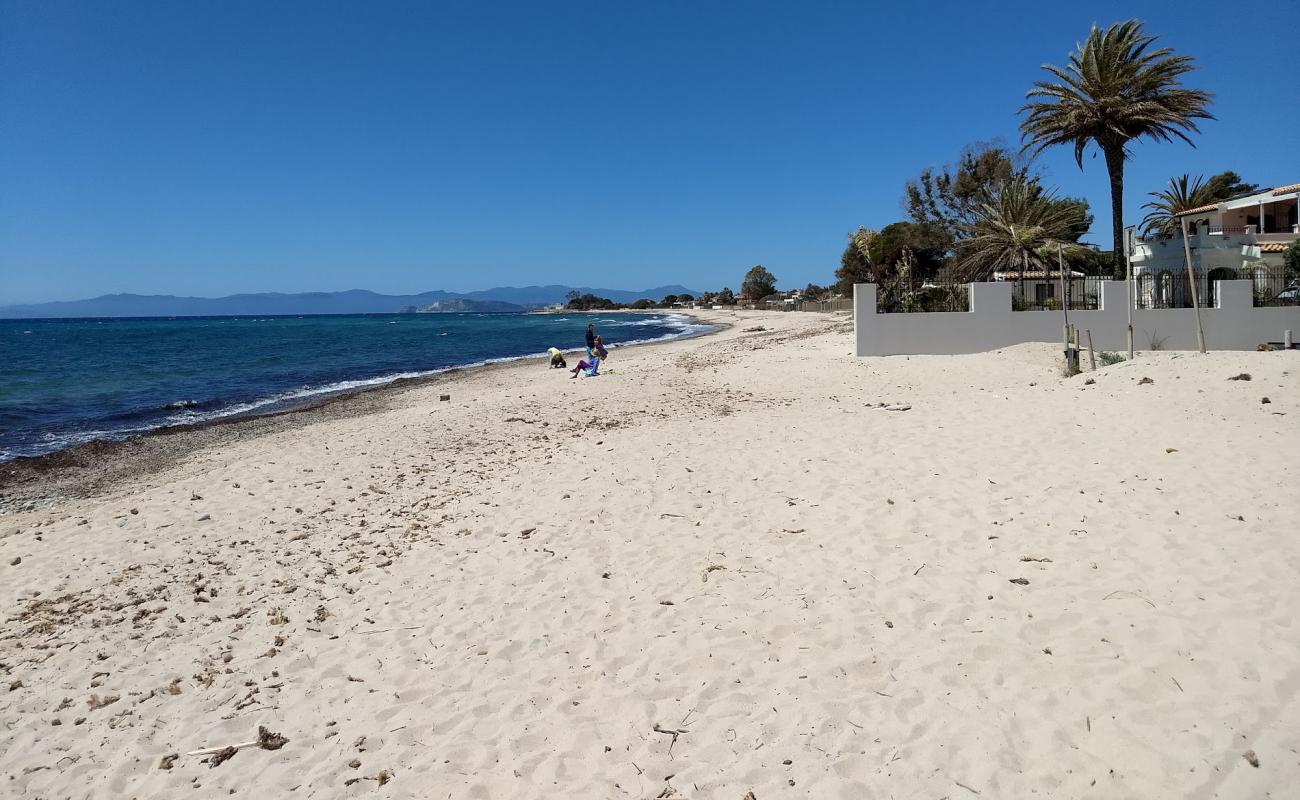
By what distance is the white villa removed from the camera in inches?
1128

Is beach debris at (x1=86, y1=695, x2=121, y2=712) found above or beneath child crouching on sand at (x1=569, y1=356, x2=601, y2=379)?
beneath

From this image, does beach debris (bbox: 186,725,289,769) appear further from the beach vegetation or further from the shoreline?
the beach vegetation

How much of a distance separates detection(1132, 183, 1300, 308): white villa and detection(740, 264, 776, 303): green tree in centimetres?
7639

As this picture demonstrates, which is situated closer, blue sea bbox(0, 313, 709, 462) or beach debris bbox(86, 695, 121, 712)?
beach debris bbox(86, 695, 121, 712)

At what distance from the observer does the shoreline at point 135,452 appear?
37.2 feet

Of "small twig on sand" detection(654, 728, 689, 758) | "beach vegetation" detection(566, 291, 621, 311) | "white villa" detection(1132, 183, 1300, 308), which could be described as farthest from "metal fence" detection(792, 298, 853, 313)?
"beach vegetation" detection(566, 291, 621, 311)

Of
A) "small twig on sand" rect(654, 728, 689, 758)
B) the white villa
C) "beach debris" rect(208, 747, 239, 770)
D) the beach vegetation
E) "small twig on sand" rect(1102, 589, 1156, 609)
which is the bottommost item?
"beach debris" rect(208, 747, 239, 770)

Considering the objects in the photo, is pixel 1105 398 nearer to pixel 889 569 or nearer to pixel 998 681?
pixel 889 569

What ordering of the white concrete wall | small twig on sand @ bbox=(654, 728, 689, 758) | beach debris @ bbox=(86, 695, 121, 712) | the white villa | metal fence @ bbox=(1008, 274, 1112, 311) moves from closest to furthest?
small twig on sand @ bbox=(654, 728, 689, 758) < beach debris @ bbox=(86, 695, 121, 712) < the white concrete wall < metal fence @ bbox=(1008, 274, 1112, 311) < the white villa

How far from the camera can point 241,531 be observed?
307 inches

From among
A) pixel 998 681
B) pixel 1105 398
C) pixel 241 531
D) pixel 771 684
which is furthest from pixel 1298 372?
pixel 241 531

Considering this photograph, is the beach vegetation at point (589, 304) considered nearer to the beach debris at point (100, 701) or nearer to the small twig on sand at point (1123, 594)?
the beach debris at point (100, 701)

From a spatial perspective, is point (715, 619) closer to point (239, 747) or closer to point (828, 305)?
point (239, 747)

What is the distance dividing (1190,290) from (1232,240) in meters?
14.5
